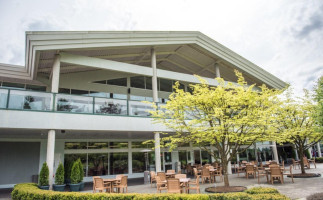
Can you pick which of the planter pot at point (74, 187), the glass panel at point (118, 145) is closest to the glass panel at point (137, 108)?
the planter pot at point (74, 187)

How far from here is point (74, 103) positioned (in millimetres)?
12141

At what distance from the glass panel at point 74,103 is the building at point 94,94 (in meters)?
0.05

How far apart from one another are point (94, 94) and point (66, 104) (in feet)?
18.0

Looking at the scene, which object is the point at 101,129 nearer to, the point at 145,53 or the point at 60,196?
the point at 60,196

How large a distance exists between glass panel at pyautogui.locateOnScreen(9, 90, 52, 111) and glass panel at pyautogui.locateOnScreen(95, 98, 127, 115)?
2555 millimetres

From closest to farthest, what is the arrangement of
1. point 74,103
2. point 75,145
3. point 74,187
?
1. point 74,187
2. point 74,103
3. point 75,145

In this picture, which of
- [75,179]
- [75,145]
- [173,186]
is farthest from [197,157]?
[173,186]

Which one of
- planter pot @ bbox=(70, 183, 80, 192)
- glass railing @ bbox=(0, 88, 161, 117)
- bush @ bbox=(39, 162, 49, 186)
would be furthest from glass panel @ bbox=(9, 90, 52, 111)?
planter pot @ bbox=(70, 183, 80, 192)

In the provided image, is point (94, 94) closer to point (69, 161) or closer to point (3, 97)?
point (69, 161)

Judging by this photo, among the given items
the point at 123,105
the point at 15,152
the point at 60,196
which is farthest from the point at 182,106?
the point at 15,152

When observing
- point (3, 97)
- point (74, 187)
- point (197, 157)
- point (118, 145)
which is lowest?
point (74, 187)

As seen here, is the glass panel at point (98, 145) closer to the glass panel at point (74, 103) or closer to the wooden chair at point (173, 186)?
the glass panel at point (74, 103)

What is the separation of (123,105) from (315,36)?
25.7 metres

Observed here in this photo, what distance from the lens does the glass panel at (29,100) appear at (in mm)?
10812
